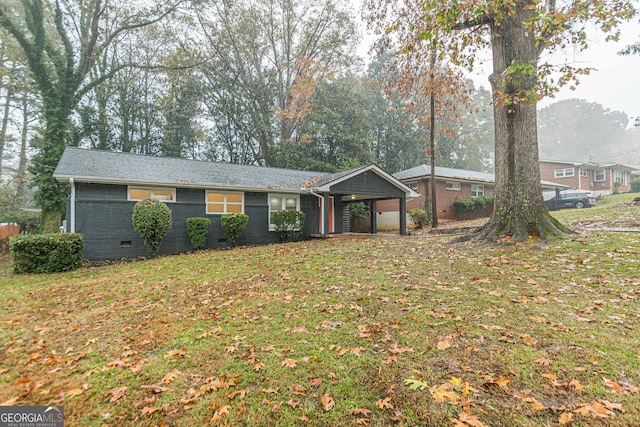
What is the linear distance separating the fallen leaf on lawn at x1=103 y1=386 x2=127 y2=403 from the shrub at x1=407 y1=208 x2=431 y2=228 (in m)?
18.2

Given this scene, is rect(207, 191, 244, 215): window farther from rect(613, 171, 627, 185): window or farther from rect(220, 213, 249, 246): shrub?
rect(613, 171, 627, 185): window

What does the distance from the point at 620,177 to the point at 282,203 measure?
124 ft

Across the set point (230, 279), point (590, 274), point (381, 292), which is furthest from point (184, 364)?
point (590, 274)

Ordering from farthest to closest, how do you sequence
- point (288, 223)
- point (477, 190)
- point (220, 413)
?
point (477, 190), point (288, 223), point (220, 413)

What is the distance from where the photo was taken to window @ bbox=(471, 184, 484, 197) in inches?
912

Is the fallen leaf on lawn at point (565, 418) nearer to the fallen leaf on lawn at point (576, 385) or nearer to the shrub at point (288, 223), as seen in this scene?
the fallen leaf on lawn at point (576, 385)

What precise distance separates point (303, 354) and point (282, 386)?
532 mm

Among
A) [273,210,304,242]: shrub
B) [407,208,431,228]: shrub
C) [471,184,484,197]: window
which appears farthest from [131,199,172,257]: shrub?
[471,184,484,197]: window

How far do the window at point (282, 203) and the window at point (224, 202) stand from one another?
1429 mm

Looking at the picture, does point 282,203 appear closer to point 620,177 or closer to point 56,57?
point 56,57

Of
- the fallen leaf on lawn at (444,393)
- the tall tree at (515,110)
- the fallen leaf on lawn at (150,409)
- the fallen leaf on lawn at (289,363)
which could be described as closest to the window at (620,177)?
the tall tree at (515,110)

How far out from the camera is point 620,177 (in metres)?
31.6

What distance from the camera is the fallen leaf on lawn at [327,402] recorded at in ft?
7.95
